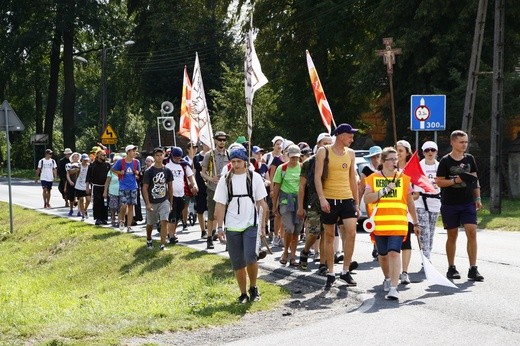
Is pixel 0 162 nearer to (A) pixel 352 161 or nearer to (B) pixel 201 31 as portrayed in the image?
(B) pixel 201 31

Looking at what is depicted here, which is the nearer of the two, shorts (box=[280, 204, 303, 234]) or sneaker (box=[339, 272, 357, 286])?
sneaker (box=[339, 272, 357, 286])

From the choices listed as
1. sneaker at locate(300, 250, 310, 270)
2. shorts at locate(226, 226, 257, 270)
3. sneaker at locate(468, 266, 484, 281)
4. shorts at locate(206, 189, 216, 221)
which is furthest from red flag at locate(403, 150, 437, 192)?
shorts at locate(206, 189, 216, 221)

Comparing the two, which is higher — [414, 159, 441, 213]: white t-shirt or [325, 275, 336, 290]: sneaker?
[414, 159, 441, 213]: white t-shirt

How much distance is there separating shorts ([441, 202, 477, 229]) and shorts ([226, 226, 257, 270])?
271 centimetres

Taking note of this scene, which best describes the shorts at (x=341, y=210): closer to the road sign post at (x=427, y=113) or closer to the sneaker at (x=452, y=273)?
the sneaker at (x=452, y=273)

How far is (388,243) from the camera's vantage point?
1020cm

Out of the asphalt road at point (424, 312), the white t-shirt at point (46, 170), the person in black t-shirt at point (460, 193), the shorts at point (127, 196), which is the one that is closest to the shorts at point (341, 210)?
the asphalt road at point (424, 312)

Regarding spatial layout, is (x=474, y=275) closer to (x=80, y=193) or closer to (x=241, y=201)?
(x=241, y=201)

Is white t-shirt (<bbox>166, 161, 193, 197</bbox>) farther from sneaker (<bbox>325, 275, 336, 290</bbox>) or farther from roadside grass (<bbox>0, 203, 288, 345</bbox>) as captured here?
sneaker (<bbox>325, 275, 336, 290</bbox>)

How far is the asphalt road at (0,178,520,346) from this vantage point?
8.02 m

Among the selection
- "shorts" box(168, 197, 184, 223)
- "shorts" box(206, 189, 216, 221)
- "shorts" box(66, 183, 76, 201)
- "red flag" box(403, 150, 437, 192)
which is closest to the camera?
"red flag" box(403, 150, 437, 192)

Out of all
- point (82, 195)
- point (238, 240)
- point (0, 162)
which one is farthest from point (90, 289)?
point (0, 162)

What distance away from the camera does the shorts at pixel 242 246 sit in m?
10.1

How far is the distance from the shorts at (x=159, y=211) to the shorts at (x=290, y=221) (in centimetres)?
291
